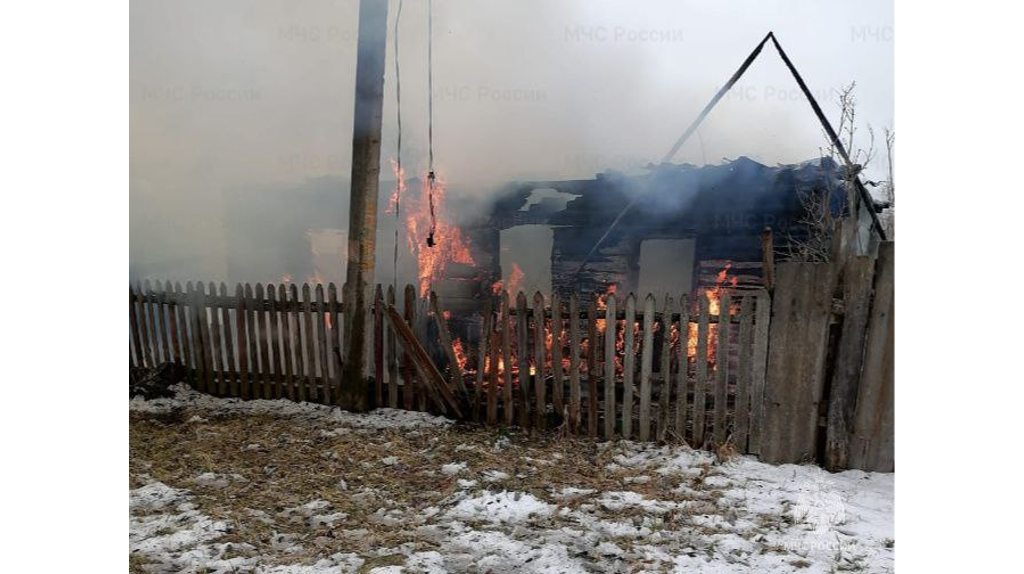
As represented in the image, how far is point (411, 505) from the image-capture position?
13.4 ft

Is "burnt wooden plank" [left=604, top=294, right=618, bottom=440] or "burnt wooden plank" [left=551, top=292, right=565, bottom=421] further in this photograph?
"burnt wooden plank" [left=551, top=292, right=565, bottom=421]

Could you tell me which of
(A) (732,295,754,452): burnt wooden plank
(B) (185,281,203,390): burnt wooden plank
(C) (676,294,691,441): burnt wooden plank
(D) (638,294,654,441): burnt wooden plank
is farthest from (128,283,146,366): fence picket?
(A) (732,295,754,452): burnt wooden plank

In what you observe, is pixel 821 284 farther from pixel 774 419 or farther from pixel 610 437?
pixel 610 437

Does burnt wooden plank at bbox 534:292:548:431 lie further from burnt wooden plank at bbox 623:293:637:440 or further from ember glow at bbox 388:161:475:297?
ember glow at bbox 388:161:475:297

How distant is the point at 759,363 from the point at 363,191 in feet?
16.9

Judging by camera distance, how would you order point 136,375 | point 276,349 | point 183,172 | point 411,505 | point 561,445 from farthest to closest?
point 183,172 → point 136,375 → point 276,349 → point 561,445 → point 411,505

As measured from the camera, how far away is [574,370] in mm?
5668

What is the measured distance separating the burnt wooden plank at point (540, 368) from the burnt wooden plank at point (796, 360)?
7.34 ft

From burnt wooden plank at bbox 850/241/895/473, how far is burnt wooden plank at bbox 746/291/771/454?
75cm

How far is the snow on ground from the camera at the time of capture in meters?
3.25

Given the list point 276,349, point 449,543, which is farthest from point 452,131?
point 449,543

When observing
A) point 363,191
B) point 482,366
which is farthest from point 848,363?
point 363,191

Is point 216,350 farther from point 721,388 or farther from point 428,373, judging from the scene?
point 721,388

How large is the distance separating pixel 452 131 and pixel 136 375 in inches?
604
